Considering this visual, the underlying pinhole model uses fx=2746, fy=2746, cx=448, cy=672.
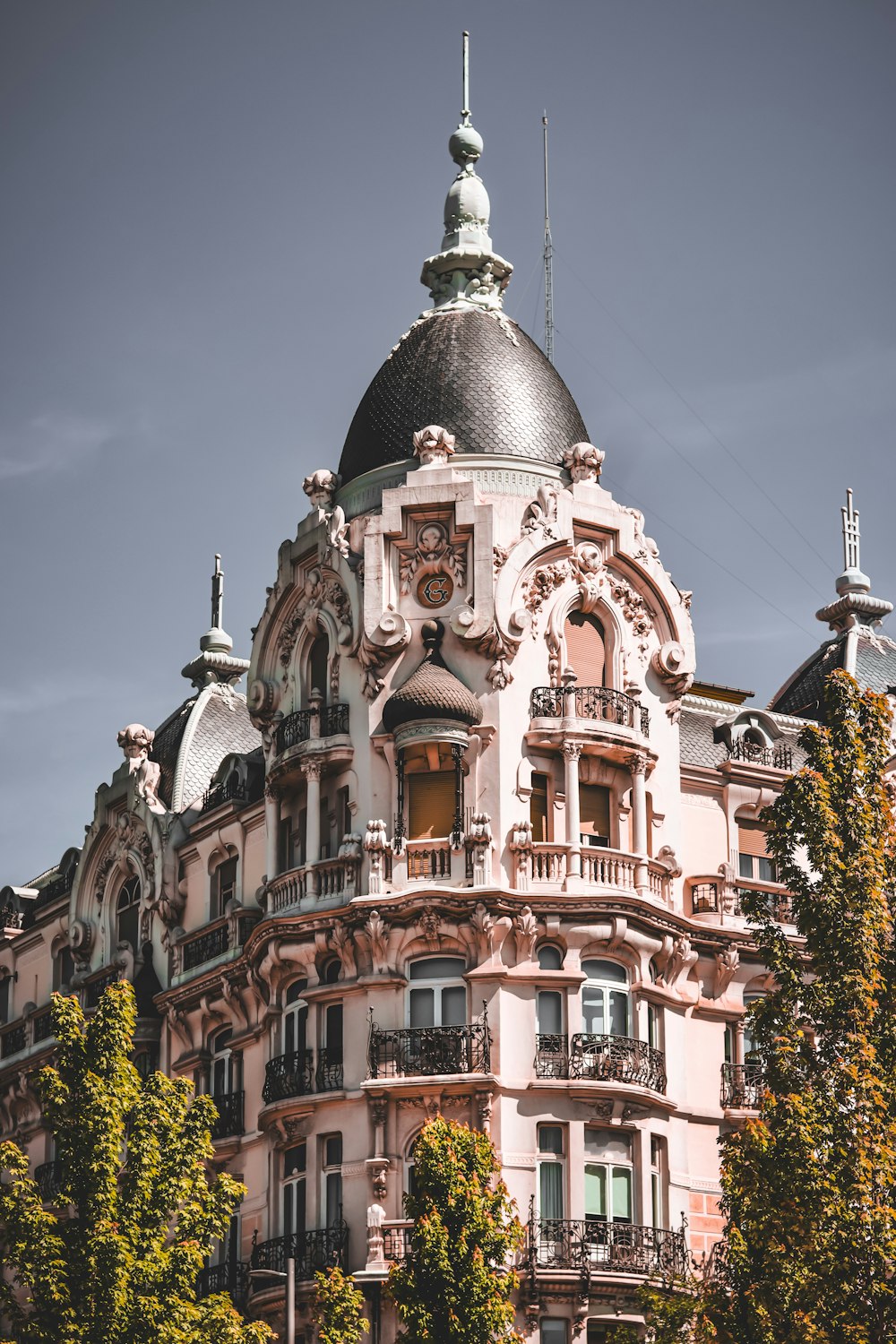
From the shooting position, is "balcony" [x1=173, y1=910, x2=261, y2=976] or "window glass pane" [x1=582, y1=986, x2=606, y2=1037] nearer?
"window glass pane" [x1=582, y1=986, x2=606, y2=1037]

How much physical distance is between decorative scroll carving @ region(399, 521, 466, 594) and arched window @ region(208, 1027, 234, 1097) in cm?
1180

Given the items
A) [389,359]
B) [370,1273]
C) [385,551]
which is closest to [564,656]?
[385,551]

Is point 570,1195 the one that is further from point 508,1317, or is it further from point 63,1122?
point 63,1122

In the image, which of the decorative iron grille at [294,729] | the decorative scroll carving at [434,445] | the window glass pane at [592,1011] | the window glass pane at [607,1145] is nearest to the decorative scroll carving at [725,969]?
the window glass pane at [592,1011]

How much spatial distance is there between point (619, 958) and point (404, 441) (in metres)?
13.1

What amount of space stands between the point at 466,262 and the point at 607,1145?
72.6ft

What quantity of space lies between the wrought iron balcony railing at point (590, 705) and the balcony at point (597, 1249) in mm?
10869

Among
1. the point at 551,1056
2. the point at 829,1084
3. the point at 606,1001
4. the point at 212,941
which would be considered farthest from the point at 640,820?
the point at 829,1084

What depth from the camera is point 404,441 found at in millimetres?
63000

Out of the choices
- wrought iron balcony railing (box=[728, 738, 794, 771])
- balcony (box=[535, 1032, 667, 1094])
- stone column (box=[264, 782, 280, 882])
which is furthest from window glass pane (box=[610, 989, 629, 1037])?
wrought iron balcony railing (box=[728, 738, 794, 771])

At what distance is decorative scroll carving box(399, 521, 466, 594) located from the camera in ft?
198

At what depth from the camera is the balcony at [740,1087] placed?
60969 mm

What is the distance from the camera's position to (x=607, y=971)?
192 ft

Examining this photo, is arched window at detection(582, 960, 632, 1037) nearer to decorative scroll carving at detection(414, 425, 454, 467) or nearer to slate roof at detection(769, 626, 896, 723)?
decorative scroll carving at detection(414, 425, 454, 467)
